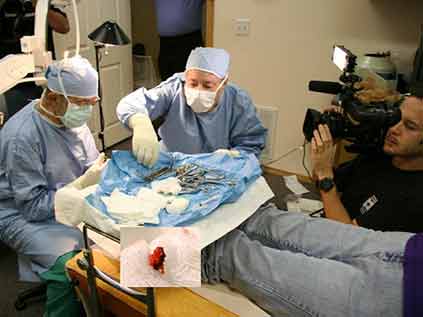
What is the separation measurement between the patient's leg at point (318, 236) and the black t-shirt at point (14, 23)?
3.26 ft

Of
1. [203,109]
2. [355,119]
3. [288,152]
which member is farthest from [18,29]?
[288,152]

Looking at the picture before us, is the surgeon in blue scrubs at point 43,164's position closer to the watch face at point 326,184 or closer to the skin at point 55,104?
the skin at point 55,104

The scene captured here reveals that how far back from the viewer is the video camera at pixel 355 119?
3.93 ft

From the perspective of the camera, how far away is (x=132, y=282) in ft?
2.56

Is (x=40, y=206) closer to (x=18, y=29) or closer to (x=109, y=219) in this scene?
(x=109, y=219)

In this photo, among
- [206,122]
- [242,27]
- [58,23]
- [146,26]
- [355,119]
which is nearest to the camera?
[355,119]

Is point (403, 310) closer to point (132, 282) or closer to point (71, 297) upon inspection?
point (132, 282)

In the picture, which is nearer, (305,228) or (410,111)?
(305,228)

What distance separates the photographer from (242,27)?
2650mm

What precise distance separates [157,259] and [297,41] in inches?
82.2

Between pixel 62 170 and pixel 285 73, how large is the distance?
171cm

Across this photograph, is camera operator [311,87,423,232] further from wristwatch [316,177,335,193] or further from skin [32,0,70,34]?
skin [32,0,70,34]

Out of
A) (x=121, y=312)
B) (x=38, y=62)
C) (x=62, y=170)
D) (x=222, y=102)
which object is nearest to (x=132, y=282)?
(x=121, y=312)

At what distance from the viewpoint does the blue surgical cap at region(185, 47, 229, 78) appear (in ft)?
4.74
